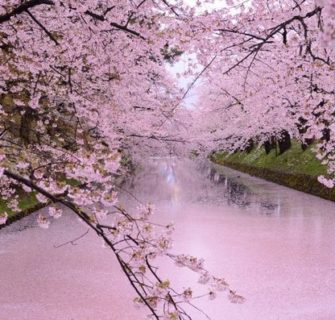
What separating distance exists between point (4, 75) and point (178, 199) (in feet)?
41.9

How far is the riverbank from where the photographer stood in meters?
21.4

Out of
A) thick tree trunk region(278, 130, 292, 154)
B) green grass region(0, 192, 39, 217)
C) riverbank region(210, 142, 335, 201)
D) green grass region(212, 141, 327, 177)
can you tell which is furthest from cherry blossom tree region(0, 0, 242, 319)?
thick tree trunk region(278, 130, 292, 154)

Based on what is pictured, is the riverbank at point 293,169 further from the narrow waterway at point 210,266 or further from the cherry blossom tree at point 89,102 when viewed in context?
the cherry blossom tree at point 89,102

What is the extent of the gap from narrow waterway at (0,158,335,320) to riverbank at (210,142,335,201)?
4172 millimetres

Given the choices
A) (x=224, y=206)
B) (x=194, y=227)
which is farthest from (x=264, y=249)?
(x=224, y=206)

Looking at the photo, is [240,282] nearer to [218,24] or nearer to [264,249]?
[264,249]

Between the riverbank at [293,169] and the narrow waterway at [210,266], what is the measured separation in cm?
417

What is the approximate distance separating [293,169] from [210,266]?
59.8ft

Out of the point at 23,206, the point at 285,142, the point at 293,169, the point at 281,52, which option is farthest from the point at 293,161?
the point at 281,52

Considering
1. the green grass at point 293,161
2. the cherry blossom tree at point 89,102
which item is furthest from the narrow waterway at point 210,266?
the green grass at point 293,161

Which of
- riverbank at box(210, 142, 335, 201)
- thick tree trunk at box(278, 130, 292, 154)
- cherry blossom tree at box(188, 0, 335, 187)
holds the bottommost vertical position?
riverbank at box(210, 142, 335, 201)

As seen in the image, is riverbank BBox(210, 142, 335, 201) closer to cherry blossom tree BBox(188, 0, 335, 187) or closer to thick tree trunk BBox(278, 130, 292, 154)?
thick tree trunk BBox(278, 130, 292, 154)

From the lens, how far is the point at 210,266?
9555 mm

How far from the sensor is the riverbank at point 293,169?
70.1ft
